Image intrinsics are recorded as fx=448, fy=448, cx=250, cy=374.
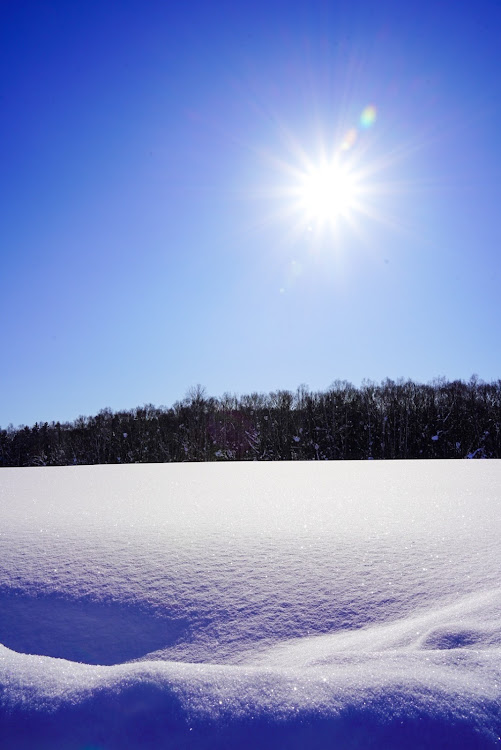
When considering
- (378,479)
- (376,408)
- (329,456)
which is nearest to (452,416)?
(376,408)

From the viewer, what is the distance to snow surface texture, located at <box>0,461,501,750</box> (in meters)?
1.17

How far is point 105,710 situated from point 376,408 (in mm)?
31831

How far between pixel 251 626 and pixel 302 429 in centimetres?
3035

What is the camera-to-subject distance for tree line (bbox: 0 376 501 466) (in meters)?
29.5

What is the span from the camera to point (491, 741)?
1.08m

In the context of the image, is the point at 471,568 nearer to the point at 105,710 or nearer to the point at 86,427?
the point at 105,710

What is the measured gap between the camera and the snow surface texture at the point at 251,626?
1169mm

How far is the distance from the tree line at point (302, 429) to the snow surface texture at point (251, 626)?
91.7 ft

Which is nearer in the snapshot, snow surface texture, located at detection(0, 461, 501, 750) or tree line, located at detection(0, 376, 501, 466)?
snow surface texture, located at detection(0, 461, 501, 750)

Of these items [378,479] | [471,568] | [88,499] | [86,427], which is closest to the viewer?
[471,568]

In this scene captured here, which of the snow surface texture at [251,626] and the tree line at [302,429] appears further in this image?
the tree line at [302,429]

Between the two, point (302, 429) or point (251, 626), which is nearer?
point (251, 626)

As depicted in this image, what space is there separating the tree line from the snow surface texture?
28.0 metres

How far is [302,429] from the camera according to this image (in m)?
31.8
